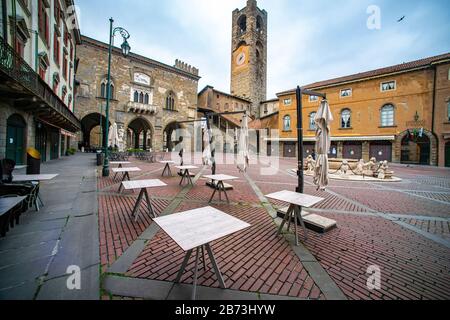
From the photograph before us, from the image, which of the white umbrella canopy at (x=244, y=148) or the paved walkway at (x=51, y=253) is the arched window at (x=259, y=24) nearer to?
the white umbrella canopy at (x=244, y=148)

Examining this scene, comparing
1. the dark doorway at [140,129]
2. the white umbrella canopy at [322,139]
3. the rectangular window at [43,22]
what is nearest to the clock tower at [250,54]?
the dark doorway at [140,129]

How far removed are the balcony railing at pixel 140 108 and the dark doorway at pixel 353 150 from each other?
27877mm

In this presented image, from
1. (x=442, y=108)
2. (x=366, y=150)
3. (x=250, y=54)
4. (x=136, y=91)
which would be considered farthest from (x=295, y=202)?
(x=250, y=54)

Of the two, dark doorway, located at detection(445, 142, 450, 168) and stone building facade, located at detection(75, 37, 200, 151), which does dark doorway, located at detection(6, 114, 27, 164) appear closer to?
stone building facade, located at detection(75, 37, 200, 151)

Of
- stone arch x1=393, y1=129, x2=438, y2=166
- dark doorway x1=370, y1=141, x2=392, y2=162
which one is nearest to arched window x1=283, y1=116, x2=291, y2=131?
dark doorway x1=370, y1=141, x2=392, y2=162

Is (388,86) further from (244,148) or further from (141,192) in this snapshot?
(141,192)

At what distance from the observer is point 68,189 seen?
20.2 feet

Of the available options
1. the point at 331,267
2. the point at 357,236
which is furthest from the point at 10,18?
the point at 357,236

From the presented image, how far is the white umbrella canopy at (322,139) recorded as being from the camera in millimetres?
4160

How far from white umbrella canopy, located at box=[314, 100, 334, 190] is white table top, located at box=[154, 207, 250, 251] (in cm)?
299

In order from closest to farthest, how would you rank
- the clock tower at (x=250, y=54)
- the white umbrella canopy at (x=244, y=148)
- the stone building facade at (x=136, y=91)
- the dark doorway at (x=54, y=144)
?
the white umbrella canopy at (x=244, y=148) < the dark doorway at (x=54, y=144) < the stone building facade at (x=136, y=91) < the clock tower at (x=250, y=54)

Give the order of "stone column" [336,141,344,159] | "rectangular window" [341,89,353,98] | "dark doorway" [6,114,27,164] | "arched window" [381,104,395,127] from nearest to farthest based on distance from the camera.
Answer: "dark doorway" [6,114,27,164] < "arched window" [381,104,395,127] < "rectangular window" [341,89,353,98] < "stone column" [336,141,344,159]

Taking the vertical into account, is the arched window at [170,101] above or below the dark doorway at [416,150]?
above

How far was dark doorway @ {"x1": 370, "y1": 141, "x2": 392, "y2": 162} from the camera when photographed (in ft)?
69.5
